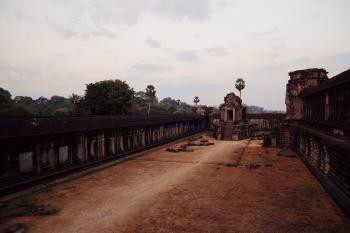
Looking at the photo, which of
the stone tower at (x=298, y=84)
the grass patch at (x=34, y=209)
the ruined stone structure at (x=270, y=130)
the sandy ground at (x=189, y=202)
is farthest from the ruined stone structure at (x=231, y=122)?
the grass patch at (x=34, y=209)

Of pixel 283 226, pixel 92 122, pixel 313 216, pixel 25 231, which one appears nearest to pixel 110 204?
pixel 25 231

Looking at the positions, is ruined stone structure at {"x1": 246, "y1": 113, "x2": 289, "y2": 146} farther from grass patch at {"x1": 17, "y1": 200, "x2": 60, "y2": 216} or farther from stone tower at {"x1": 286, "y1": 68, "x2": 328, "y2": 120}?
grass patch at {"x1": 17, "y1": 200, "x2": 60, "y2": 216}

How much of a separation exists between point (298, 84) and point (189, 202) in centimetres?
2050

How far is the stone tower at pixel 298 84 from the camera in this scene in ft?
84.2

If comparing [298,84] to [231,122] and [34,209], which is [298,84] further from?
[34,209]

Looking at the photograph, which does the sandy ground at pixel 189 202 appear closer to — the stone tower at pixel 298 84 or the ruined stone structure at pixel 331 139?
the ruined stone structure at pixel 331 139

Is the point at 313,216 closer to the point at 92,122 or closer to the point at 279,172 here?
the point at 279,172

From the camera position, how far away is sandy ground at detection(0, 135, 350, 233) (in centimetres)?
922

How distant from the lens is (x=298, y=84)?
26.3m

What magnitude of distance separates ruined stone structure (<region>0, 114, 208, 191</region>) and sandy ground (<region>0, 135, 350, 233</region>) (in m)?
1.83

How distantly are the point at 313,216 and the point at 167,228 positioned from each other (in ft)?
19.1

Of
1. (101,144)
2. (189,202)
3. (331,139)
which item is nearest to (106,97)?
(101,144)

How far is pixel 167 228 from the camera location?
29.6 ft

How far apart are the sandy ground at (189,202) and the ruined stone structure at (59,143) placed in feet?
6.01
